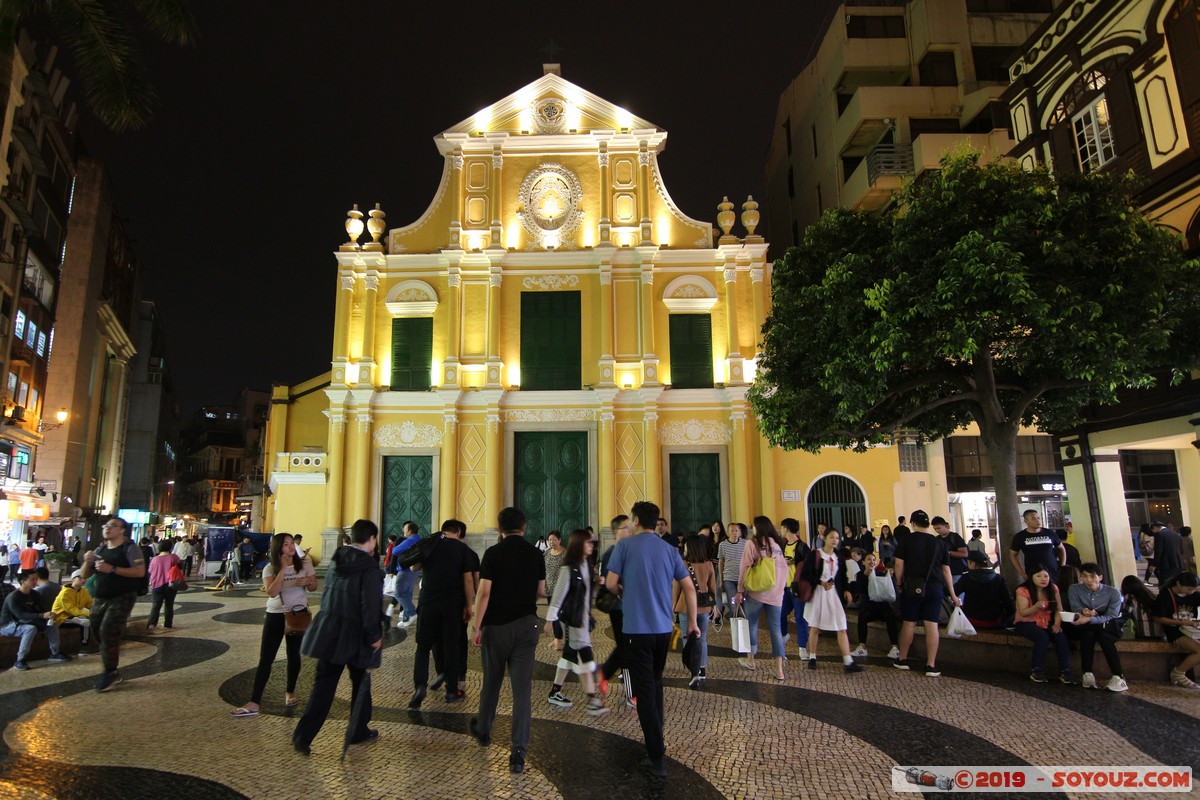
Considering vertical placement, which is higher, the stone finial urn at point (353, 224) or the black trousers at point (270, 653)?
the stone finial urn at point (353, 224)

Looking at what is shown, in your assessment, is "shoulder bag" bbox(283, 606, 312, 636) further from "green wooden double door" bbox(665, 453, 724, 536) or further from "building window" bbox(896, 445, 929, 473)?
"building window" bbox(896, 445, 929, 473)

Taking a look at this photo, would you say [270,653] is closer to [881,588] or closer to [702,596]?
[702,596]

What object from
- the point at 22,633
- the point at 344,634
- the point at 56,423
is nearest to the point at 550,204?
the point at 22,633

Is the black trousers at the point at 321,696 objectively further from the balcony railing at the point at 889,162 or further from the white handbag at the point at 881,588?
the balcony railing at the point at 889,162

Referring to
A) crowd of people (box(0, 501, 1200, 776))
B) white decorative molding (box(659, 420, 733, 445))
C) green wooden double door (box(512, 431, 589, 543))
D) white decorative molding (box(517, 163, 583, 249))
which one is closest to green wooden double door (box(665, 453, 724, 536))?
white decorative molding (box(659, 420, 733, 445))

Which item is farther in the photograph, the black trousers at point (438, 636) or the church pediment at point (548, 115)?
the church pediment at point (548, 115)

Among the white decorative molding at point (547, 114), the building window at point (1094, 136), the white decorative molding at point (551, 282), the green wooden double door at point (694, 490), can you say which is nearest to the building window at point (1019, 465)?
the green wooden double door at point (694, 490)

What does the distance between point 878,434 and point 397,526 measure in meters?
13.6

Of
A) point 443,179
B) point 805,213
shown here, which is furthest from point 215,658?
point 805,213

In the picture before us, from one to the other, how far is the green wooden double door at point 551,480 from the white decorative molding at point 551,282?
4403 mm

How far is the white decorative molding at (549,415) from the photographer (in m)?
20.5

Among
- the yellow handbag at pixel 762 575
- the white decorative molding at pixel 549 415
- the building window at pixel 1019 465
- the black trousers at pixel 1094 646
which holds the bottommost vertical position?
the black trousers at pixel 1094 646

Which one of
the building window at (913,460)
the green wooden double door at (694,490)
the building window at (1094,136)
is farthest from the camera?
the building window at (913,460)

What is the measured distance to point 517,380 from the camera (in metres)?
21.0
